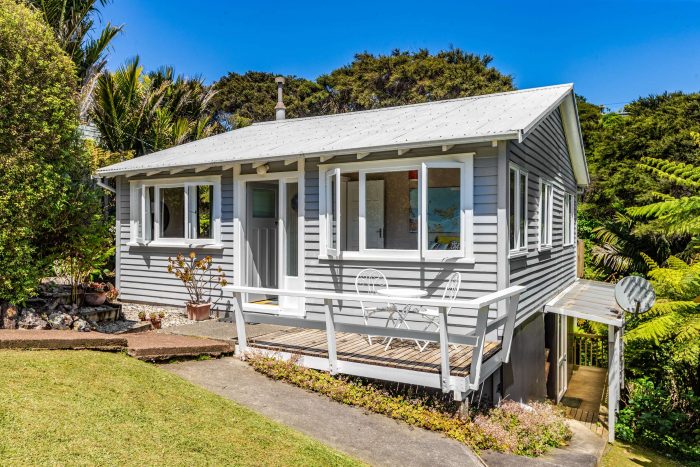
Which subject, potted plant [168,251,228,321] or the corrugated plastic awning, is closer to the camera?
the corrugated plastic awning

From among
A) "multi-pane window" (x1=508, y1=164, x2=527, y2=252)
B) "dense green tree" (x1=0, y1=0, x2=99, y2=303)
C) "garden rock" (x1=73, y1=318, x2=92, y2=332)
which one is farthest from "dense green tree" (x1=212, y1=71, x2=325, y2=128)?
"garden rock" (x1=73, y1=318, x2=92, y2=332)

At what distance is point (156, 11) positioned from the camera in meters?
20.4

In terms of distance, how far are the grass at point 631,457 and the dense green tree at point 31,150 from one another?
8.23 meters

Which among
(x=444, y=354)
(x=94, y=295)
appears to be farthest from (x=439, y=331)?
(x=94, y=295)

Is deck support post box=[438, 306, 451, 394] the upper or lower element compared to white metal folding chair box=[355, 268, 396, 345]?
lower

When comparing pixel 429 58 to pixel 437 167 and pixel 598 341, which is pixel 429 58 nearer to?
pixel 598 341

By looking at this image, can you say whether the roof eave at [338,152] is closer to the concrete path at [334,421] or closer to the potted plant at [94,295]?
the potted plant at [94,295]

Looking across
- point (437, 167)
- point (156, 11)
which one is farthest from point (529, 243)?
point (156, 11)

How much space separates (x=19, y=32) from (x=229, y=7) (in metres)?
17.4

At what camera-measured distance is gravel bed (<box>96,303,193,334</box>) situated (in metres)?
8.02

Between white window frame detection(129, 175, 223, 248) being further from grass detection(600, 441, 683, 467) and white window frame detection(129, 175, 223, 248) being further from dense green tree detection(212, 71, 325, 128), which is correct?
dense green tree detection(212, 71, 325, 128)

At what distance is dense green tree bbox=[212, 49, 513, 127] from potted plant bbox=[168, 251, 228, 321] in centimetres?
1858

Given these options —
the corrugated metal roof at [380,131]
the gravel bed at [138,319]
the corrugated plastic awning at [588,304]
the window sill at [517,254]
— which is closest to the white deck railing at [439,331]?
the window sill at [517,254]

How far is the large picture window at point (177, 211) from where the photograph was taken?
9625mm
